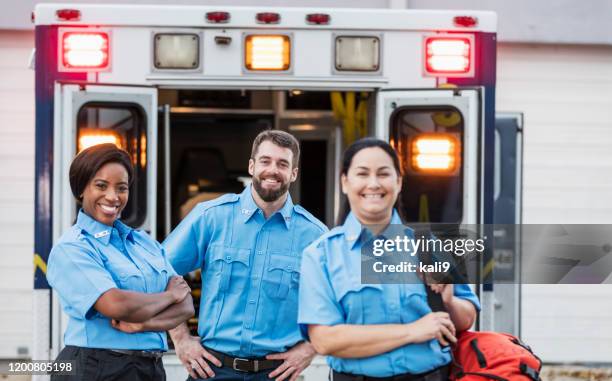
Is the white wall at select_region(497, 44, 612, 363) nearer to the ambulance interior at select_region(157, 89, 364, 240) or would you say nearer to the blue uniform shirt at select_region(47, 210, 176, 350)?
the ambulance interior at select_region(157, 89, 364, 240)

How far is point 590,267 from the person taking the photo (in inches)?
202

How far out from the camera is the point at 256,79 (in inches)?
199

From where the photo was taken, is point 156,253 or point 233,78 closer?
point 156,253

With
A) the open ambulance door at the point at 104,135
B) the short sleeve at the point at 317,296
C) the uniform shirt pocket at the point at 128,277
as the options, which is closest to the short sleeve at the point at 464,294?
the short sleeve at the point at 317,296

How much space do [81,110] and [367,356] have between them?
2525mm

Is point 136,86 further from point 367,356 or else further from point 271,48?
point 367,356

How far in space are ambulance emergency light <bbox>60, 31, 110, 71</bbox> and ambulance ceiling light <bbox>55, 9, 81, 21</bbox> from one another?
0.22 ft

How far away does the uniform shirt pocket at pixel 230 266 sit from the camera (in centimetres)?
393

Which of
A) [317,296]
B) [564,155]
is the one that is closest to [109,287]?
[317,296]

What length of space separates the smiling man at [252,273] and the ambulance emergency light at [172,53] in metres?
1.21

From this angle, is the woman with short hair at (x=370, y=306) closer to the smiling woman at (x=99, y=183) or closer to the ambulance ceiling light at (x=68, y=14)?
the smiling woman at (x=99, y=183)

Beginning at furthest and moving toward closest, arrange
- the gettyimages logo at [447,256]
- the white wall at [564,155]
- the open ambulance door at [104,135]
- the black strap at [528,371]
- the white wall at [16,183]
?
the white wall at [564,155]
the white wall at [16,183]
the open ambulance door at [104,135]
the gettyimages logo at [447,256]
the black strap at [528,371]

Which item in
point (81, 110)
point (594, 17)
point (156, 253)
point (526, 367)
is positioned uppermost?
point (594, 17)

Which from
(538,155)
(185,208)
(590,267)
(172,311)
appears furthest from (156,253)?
(538,155)
